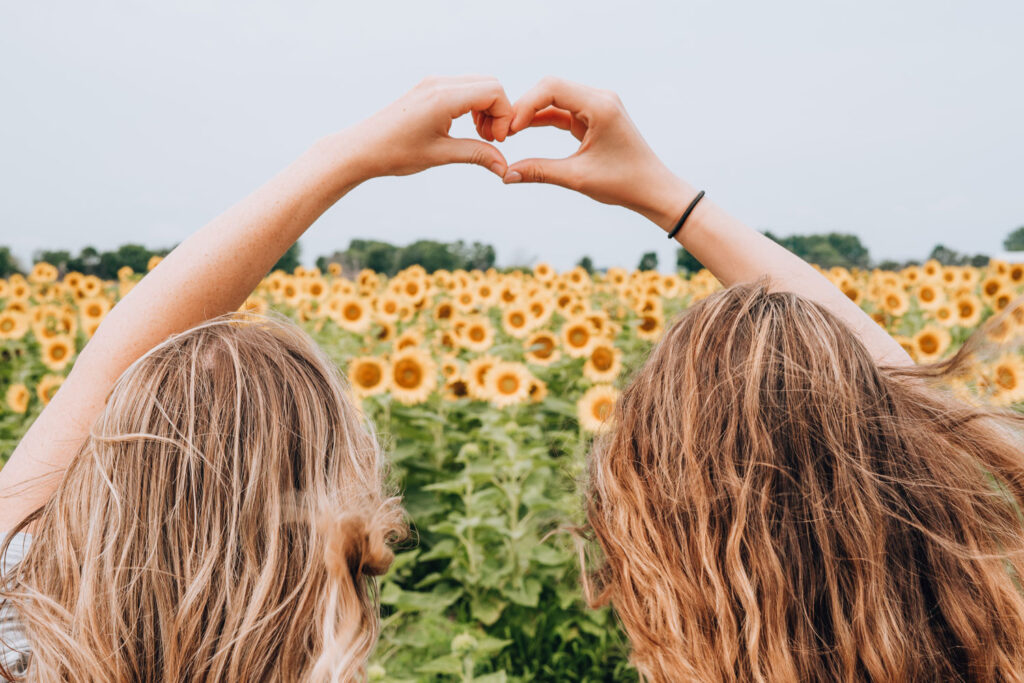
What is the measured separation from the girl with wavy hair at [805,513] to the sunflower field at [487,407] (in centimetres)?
20

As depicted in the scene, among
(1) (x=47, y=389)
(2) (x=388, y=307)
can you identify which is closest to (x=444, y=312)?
(2) (x=388, y=307)

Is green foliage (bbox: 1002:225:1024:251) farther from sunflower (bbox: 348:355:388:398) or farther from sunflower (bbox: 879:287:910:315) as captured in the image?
sunflower (bbox: 348:355:388:398)

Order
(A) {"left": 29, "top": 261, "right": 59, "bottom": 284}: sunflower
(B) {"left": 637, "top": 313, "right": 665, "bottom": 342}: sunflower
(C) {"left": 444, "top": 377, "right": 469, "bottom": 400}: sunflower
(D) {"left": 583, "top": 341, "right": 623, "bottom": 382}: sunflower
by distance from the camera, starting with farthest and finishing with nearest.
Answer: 1. (A) {"left": 29, "top": 261, "right": 59, "bottom": 284}: sunflower
2. (B) {"left": 637, "top": 313, "right": 665, "bottom": 342}: sunflower
3. (D) {"left": 583, "top": 341, "right": 623, "bottom": 382}: sunflower
4. (C) {"left": 444, "top": 377, "right": 469, "bottom": 400}: sunflower

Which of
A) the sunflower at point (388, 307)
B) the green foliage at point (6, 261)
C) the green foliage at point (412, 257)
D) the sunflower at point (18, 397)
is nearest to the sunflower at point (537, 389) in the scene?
the sunflower at point (388, 307)

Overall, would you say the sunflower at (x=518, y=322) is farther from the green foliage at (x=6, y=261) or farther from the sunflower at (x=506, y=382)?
the green foliage at (x=6, y=261)

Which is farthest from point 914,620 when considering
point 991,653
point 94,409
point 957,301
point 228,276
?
point 957,301

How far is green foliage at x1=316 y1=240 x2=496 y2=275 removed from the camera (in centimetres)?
1200

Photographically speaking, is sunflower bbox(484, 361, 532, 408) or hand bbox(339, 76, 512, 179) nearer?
hand bbox(339, 76, 512, 179)

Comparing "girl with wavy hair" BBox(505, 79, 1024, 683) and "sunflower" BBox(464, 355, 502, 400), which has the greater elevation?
"girl with wavy hair" BBox(505, 79, 1024, 683)

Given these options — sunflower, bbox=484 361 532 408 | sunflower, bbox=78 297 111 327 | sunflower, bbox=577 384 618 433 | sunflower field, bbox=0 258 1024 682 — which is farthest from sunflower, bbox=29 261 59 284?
sunflower, bbox=577 384 618 433

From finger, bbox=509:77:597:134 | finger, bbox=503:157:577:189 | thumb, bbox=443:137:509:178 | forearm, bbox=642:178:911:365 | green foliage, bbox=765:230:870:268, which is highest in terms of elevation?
finger, bbox=509:77:597:134

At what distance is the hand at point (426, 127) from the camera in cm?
137

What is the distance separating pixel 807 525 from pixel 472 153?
93cm

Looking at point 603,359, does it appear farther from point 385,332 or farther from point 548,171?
point 548,171
